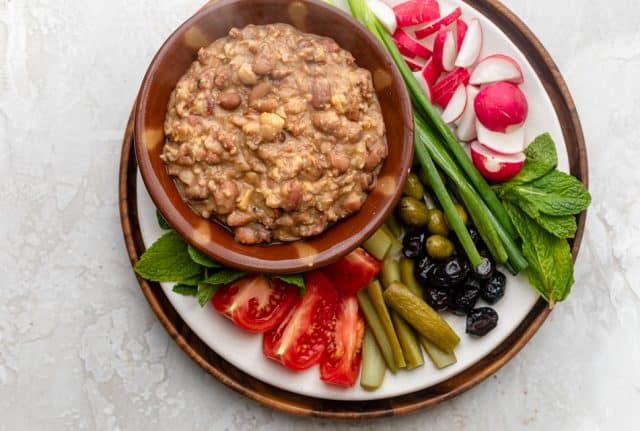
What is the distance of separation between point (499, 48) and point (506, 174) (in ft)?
1.55

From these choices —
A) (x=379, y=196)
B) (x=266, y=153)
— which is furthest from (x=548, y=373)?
(x=266, y=153)

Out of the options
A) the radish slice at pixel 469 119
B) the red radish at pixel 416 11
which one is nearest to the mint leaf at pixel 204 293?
the radish slice at pixel 469 119

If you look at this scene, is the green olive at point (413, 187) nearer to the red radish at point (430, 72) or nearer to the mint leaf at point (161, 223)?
the red radish at point (430, 72)

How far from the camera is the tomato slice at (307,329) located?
270 cm

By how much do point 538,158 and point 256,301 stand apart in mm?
1158

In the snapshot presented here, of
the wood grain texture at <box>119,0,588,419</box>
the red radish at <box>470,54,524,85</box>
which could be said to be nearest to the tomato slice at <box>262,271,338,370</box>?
the wood grain texture at <box>119,0,588,419</box>

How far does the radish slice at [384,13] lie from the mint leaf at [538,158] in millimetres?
686

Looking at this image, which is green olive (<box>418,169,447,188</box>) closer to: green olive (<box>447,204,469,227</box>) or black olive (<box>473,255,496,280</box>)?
green olive (<box>447,204,469,227</box>)

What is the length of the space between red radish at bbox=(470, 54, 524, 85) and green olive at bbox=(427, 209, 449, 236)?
511mm

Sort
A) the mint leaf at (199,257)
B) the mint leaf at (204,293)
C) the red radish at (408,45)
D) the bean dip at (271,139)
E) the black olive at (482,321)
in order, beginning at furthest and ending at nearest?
the red radish at (408,45) → the black olive at (482,321) → the mint leaf at (204,293) → the mint leaf at (199,257) → the bean dip at (271,139)

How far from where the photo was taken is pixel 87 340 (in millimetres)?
2979

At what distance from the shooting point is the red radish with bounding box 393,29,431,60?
113 inches

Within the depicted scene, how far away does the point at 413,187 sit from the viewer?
2816 mm

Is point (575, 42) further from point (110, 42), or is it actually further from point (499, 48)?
point (110, 42)
